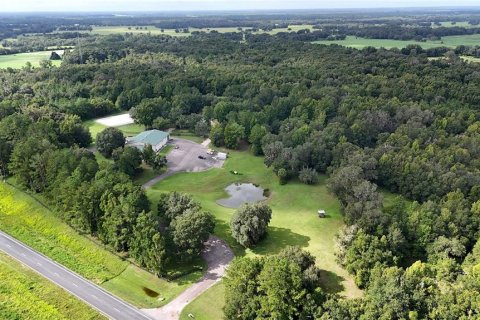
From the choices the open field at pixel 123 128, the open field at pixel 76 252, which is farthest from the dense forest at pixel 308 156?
the open field at pixel 123 128

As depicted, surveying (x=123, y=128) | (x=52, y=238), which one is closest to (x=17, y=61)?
(x=123, y=128)

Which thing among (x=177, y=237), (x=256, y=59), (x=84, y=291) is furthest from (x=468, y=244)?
(x=256, y=59)

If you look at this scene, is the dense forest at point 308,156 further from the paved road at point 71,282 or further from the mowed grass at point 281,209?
the paved road at point 71,282

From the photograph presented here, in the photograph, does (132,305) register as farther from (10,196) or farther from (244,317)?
(10,196)

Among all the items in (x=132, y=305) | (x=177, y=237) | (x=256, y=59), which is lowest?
(x=132, y=305)

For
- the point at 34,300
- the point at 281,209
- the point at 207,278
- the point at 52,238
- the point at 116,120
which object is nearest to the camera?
the point at 34,300

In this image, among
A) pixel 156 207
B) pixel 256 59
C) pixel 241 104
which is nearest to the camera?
pixel 156 207

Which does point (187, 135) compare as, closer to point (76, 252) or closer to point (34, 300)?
point (76, 252)
